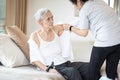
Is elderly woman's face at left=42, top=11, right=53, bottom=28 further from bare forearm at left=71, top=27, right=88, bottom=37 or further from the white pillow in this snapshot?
the white pillow

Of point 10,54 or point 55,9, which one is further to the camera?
point 55,9

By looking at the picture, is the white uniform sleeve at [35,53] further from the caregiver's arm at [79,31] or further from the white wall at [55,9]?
the white wall at [55,9]

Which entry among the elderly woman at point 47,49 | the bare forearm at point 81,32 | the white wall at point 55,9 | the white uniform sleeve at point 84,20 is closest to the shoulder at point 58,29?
the elderly woman at point 47,49

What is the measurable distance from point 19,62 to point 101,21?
3.03 feet

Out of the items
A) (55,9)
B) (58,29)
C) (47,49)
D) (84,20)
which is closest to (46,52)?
(47,49)

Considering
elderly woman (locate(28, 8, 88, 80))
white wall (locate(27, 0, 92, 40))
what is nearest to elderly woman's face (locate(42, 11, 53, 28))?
elderly woman (locate(28, 8, 88, 80))

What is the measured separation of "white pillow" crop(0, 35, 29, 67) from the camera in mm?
2511

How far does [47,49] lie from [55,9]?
1.40 meters

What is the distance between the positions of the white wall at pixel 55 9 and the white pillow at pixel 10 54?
1321mm

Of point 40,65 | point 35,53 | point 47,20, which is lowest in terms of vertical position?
point 40,65

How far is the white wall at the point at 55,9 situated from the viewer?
377 centimetres

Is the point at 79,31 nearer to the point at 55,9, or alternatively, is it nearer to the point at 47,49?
the point at 47,49

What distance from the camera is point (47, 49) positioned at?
8.38 ft

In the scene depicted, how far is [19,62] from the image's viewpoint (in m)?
2.56
